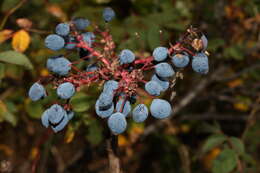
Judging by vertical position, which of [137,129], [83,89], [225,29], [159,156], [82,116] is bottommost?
[159,156]

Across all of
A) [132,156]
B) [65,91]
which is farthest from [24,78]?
[65,91]

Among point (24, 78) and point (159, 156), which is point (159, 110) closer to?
point (24, 78)

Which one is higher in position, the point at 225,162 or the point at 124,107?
the point at 124,107

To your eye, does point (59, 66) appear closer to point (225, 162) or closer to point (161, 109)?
point (161, 109)

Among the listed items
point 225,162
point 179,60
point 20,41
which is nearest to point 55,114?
point 179,60

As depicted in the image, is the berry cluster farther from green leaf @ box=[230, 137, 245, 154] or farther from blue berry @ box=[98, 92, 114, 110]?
green leaf @ box=[230, 137, 245, 154]

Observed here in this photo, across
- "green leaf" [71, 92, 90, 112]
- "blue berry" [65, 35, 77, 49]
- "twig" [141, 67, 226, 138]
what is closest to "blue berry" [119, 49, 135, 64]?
"blue berry" [65, 35, 77, 49]
